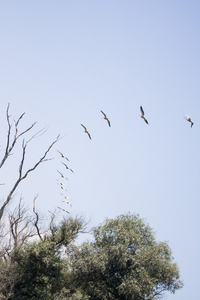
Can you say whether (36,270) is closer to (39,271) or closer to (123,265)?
(39,271)

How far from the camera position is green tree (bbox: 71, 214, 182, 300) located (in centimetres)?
4038

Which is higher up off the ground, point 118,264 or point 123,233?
point 123,233

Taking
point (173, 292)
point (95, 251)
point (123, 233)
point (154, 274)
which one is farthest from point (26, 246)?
point (173, 292)

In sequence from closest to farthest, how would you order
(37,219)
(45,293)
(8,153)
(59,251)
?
(8,153), (45,293), (59,251), (37,219)

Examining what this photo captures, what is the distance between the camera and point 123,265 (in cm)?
4059

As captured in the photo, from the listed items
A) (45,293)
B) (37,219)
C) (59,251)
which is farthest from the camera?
(37,219)

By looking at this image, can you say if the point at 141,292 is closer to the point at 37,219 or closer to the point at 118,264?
the point at 118,264

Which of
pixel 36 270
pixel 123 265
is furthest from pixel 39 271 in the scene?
pixel 123 265

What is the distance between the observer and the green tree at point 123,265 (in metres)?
40.4

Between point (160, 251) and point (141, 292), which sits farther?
point (160, 251)

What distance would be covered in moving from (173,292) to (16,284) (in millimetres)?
17590

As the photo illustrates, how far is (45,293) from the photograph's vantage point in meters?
38.1

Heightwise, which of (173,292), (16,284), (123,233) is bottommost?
(16,284)

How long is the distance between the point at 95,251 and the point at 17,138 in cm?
1659
